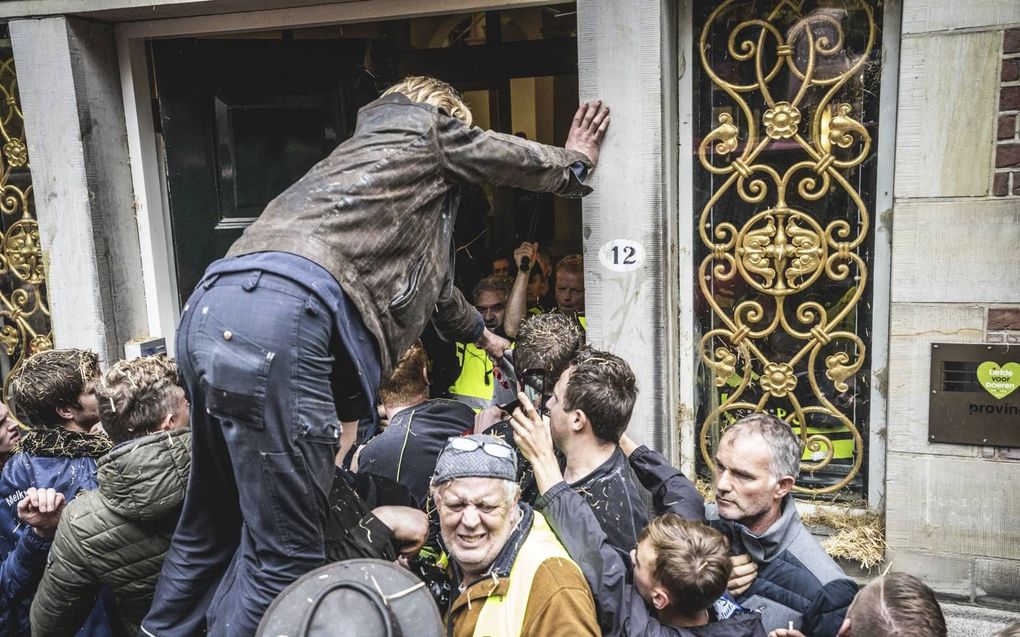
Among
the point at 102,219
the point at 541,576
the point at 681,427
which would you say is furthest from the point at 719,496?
the point at 102,219

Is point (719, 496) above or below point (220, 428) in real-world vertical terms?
below

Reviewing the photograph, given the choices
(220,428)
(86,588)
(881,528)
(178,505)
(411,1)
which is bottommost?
(881,528)

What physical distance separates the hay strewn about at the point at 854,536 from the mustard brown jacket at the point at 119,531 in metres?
2.63

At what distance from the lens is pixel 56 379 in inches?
121

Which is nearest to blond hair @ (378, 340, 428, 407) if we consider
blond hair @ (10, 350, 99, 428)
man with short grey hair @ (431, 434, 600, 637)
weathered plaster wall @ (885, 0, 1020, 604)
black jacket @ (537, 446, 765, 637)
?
man with short grey hair @ (431, 434, 600, 637)

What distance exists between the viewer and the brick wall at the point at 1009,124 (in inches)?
120

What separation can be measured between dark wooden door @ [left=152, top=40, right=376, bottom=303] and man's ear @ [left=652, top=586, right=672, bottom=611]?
9.73 ft

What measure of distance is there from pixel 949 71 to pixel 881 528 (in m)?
1.89

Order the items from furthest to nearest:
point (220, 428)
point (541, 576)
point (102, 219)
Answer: point (102, 219), point (220, 428), point (541, 576)

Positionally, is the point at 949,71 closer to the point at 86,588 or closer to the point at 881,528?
the point at 881,528

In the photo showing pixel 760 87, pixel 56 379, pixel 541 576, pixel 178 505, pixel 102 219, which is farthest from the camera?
pixel 102 219

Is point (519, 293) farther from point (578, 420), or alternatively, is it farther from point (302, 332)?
point (302, 332)

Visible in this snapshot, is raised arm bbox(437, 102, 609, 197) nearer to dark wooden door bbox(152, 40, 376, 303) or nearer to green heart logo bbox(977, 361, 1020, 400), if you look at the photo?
dark wooden door bbox(152, 40, 376, 303)

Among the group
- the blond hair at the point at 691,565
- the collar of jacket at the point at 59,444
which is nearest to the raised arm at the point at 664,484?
the blond hair at the point at 691,565
